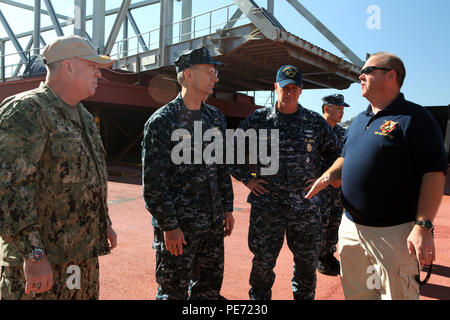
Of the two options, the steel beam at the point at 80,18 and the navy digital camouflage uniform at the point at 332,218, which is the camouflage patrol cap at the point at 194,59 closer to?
the navy digital camouflage uniform at the point at 332,218

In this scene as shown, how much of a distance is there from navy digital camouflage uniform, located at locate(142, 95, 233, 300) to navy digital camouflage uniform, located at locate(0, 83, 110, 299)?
332 mm

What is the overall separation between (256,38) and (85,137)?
34.0 feet

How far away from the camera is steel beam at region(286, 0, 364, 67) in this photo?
52.3 ft

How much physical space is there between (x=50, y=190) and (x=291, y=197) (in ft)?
5.61

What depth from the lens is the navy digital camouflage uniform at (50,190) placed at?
1484 mm

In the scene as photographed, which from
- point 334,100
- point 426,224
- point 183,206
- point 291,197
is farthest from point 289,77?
point 334,100

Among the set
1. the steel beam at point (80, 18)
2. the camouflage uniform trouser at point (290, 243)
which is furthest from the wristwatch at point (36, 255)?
the steel beam at point (80, 18)

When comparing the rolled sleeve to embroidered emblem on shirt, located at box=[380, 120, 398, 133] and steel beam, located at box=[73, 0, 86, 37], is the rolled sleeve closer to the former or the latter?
embroidered emblem on shirt, located at box=[380, 120, 398, 133]

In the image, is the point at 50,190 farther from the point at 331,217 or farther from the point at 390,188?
the point at 331,217

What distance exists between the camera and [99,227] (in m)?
1.92

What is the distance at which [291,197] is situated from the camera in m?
2.63
